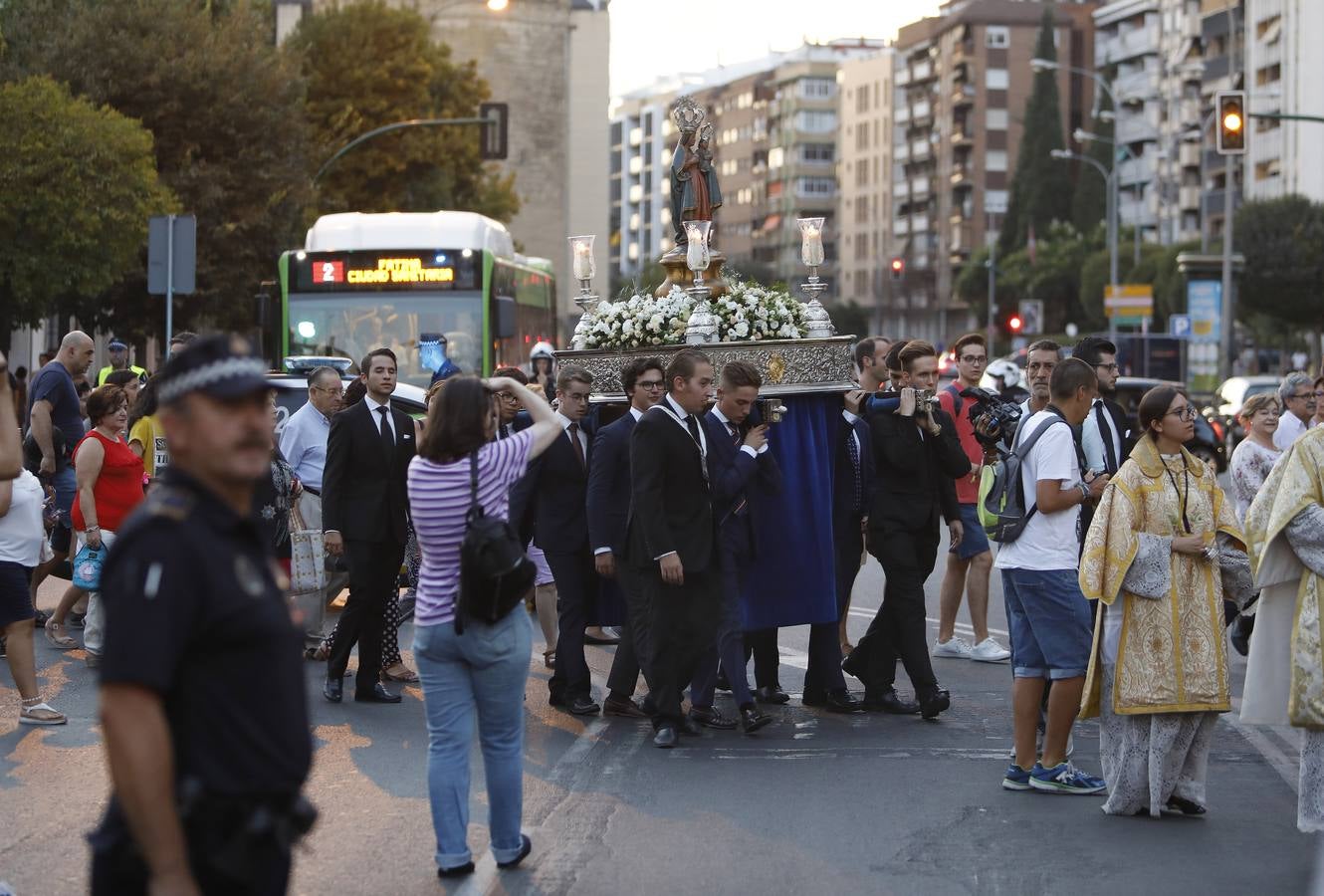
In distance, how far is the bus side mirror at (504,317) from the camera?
76.7ft

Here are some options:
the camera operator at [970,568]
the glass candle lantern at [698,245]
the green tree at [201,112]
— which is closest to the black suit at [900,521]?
the glass candle lantern at [698,245]

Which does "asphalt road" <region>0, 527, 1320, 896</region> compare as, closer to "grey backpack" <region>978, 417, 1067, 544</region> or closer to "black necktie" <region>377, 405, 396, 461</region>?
"grey backpack" <region>978, 417, 1067, 544</region>

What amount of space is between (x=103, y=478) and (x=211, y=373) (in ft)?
26.6

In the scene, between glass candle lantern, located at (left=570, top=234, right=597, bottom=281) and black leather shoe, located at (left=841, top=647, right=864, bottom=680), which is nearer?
black leather shoe, located at (left=841, top=647, right=864, bottom=680)

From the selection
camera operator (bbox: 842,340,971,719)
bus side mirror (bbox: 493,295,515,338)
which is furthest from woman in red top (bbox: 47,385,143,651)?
bus side mirror (bbox: 493,295,515,338)

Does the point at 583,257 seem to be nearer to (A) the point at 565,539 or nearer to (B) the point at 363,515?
(A) the point at 565,539

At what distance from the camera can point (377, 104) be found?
2109 inches

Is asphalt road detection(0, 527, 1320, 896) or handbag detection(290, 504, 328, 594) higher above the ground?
handbag detection(290, 504, 328, 594)

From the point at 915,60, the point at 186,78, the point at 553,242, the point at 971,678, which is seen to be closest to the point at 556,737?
the point at 971,678

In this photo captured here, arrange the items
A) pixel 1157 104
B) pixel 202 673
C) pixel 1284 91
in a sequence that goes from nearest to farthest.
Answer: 1. pixel 202 673
2. pixel 1284 91
3. pixel 1157 104

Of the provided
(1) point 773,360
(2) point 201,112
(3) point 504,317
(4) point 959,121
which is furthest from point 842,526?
(4) point 959,121

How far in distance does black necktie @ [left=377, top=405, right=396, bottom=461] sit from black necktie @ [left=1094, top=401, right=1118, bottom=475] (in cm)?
370

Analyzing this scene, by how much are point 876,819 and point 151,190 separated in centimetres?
2422

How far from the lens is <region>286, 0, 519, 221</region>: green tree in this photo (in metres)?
52.5
